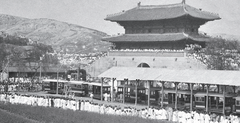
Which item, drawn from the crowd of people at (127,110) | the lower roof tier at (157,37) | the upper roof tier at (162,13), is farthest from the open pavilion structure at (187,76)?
the upper roof tier at (162,13)

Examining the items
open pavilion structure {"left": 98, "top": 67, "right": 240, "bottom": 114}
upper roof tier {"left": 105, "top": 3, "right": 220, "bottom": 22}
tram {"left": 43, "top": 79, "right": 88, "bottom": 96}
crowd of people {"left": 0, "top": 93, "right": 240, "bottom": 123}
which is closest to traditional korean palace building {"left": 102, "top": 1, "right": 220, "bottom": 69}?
upper roof tier {"left": 105, "top": 3, "right": 220, "bottom": 22}

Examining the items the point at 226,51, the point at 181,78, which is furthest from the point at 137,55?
the point at 181,78

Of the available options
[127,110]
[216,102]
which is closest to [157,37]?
[216,102]

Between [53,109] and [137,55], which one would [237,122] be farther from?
[137,55]

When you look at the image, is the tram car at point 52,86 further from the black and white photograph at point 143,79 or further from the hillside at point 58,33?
the hillside at point 58,33

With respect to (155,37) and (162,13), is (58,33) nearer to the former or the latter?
(162,13)

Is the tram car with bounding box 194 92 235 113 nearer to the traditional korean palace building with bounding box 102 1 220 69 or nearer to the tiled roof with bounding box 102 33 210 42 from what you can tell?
the traditional korean palace building with bounding box 102 1 220 69
